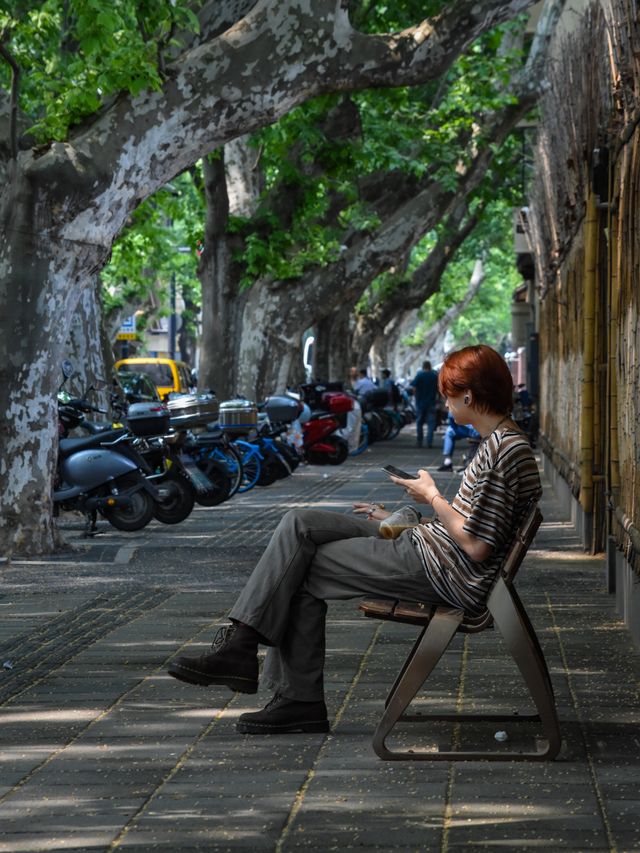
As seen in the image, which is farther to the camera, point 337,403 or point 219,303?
point 219,303

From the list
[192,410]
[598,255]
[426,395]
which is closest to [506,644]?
[598,255]

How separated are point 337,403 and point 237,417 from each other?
8.12 metres

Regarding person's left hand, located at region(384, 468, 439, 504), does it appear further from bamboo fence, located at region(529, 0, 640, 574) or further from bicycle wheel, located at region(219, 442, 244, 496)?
bicycle wheel, located at region(219, 442, 244, 496)

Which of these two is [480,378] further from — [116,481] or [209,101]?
[116,481]

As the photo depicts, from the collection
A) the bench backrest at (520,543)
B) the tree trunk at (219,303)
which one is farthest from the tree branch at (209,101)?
the tree trunk at (219,303)

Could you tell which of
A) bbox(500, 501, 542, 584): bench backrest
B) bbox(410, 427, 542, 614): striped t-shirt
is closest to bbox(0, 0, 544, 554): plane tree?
bbox(410, 427, 542, 614): striped t-shirt

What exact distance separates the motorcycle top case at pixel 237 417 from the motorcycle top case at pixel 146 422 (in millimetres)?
4573

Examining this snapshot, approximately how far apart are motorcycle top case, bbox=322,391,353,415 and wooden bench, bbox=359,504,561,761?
74.9 feet

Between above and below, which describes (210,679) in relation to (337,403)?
above

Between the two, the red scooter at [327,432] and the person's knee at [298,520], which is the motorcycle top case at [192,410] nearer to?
the red scooter at [327,432]

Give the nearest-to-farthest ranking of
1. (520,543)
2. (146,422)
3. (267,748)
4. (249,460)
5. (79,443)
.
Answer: (520,543) < (267,748) < (79,443) < (146,422) < (249,460)

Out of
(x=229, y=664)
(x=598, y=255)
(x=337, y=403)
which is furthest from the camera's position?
(x=337, y=403)

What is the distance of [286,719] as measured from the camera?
626 centimetres

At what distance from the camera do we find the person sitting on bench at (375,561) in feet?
19.5
